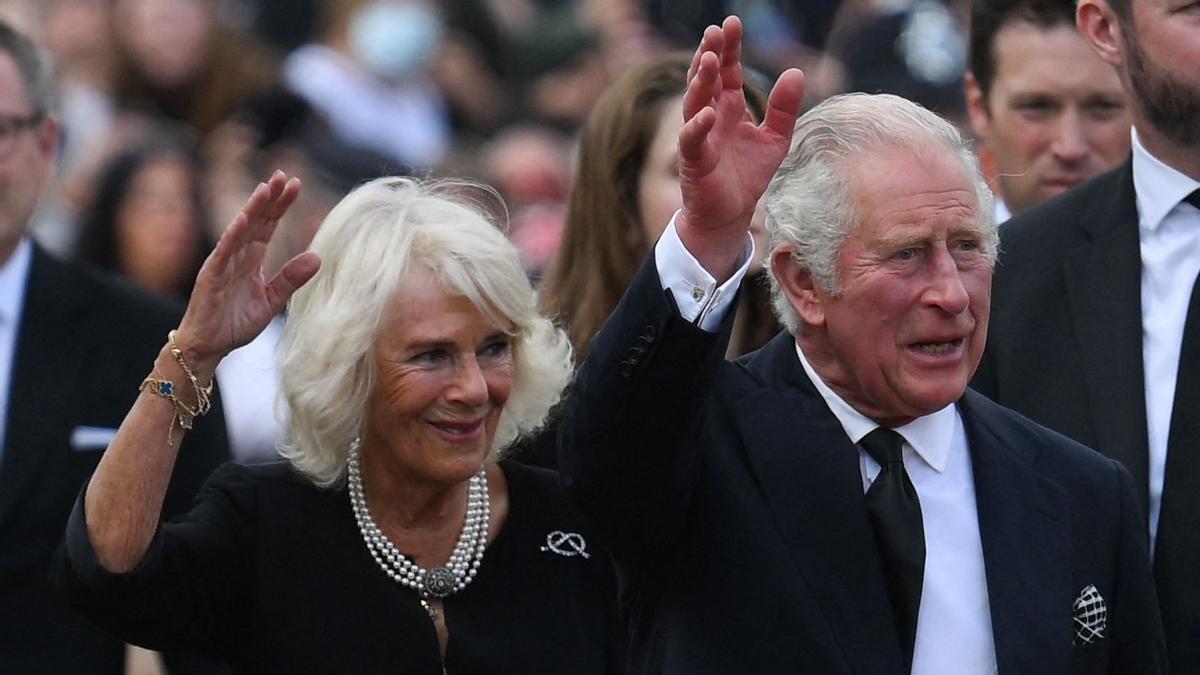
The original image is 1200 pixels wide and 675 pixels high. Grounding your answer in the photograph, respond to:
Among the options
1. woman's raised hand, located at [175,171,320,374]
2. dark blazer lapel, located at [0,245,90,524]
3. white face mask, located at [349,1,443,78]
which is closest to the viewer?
woman's raised hand, located at [175,171,320,374]

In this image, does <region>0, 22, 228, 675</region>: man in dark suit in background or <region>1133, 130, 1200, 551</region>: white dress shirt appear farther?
<region>0, 22, 228, 675</region>: man in dark suit in background

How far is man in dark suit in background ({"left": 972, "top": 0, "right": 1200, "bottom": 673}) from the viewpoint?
398 cm

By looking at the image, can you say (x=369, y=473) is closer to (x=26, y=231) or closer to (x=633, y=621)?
(x=633, y=621)

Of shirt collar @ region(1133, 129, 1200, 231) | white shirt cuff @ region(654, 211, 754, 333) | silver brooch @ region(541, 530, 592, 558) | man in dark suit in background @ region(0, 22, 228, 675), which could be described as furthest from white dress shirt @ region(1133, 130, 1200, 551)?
man in dark suit in background @ region(0, 22, 228, 675)

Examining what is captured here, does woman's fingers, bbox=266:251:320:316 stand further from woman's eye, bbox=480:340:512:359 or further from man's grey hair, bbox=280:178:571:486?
woman's eye, bbox=480:340:512:359

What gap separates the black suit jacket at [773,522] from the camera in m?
3.08

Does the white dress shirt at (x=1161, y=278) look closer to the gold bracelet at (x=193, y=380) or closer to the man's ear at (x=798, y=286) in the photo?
the man's ear at (x=798, y=286)

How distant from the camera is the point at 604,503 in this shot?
3.13 metres

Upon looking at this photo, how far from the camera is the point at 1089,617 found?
3379 mm

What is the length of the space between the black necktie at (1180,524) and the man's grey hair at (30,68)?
9.36 ft

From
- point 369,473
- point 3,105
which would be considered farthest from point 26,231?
point 369,473

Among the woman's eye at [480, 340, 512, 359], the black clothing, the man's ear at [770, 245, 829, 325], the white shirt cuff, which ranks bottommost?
the black clothing

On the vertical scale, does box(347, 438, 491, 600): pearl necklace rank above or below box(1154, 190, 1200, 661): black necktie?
below

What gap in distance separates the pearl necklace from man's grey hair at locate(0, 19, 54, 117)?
5.55ft
